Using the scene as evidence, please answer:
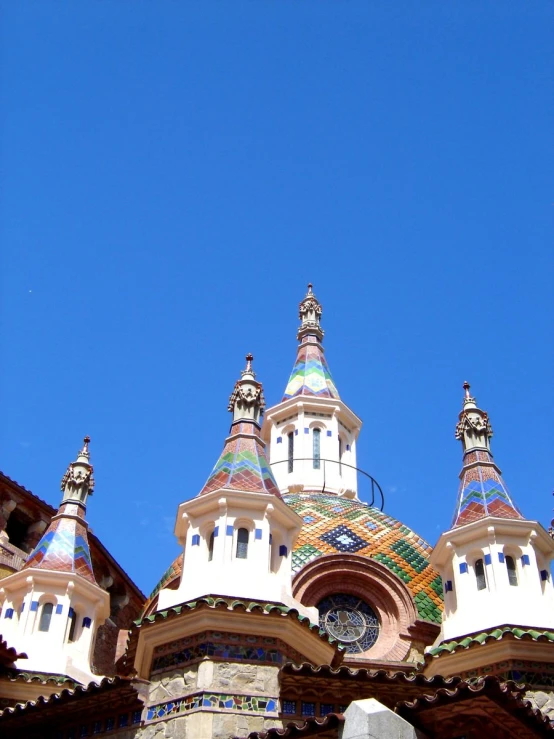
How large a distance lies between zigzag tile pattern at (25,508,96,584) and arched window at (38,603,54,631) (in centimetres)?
71

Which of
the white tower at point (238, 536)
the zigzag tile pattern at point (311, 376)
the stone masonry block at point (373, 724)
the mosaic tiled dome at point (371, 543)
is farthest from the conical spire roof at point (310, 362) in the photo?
the stone masonry block at point (373, 724)

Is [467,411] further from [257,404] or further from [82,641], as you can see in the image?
[82,641]

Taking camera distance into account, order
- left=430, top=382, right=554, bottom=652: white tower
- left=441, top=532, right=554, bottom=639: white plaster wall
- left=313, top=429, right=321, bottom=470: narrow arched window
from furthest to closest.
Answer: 1. left=313, top=429, right=321, bottom=470: narrow arched window
2. left=430, top=382, right=554, bottom=652: white tower
3. left=441, top=532, right=554, bottom=639: white plaster wall

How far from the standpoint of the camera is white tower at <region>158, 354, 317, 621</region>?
14492 millimetres

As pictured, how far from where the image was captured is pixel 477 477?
17875 mm

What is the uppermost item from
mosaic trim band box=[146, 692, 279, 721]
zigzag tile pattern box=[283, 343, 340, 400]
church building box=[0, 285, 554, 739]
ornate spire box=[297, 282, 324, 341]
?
ornate spire box=[297, 282, 324, 341]

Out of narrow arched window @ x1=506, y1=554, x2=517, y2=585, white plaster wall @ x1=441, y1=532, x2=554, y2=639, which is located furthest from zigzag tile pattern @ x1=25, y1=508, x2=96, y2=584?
narrow arched window @ x1=506, y1=554, x2=517, y2=585

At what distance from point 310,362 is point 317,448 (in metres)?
3.63

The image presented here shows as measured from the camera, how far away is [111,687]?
13.3m

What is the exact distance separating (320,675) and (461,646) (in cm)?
294

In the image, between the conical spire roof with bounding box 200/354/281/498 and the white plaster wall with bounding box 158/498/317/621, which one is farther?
the conical spire roof with bounding box 200/354/281/498

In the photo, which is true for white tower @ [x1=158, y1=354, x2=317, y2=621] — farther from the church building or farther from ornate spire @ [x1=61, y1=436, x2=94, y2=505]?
ornate spire @ [x1=61, y1=436, x2=94, y2=505]

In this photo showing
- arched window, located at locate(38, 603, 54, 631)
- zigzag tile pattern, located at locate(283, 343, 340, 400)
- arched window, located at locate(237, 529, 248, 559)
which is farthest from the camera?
zigzag tile pattern, located at locate(283, 343, 340, 400)

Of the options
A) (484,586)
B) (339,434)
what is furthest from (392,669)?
(339,434)
